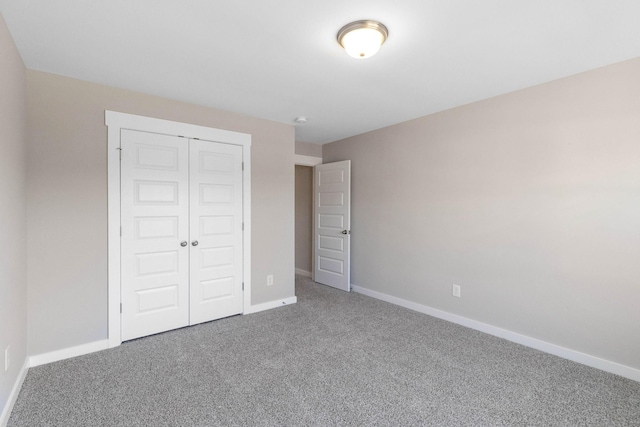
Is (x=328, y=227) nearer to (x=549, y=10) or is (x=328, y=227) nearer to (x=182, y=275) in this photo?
(x=182, y=275)

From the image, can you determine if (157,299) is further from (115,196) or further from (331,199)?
(331,199)

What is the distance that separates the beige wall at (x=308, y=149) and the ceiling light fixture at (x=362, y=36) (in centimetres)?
291

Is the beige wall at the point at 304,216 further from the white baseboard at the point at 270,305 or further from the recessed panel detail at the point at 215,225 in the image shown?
the recessed panel detail at the point at 215,225

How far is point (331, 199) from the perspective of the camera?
4.73 meters

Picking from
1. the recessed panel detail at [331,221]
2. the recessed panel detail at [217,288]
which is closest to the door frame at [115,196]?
the recessed panel detail at [217,288]

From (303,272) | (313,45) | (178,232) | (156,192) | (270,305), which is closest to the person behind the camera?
(313,45)

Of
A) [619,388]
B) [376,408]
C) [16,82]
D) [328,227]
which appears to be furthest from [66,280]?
[619,388]

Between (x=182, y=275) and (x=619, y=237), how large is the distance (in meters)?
3.86

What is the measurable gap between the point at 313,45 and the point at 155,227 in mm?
2226

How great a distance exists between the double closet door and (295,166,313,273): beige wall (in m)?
2.19

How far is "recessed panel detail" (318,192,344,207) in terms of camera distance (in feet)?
15.0

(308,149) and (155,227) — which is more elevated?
(308,149)

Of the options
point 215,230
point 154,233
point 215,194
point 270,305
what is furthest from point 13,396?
point 270,305

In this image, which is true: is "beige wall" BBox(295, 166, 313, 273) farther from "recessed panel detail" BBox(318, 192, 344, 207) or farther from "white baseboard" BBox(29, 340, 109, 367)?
"white baseboard" BBox(29, 340, 109, 367)
